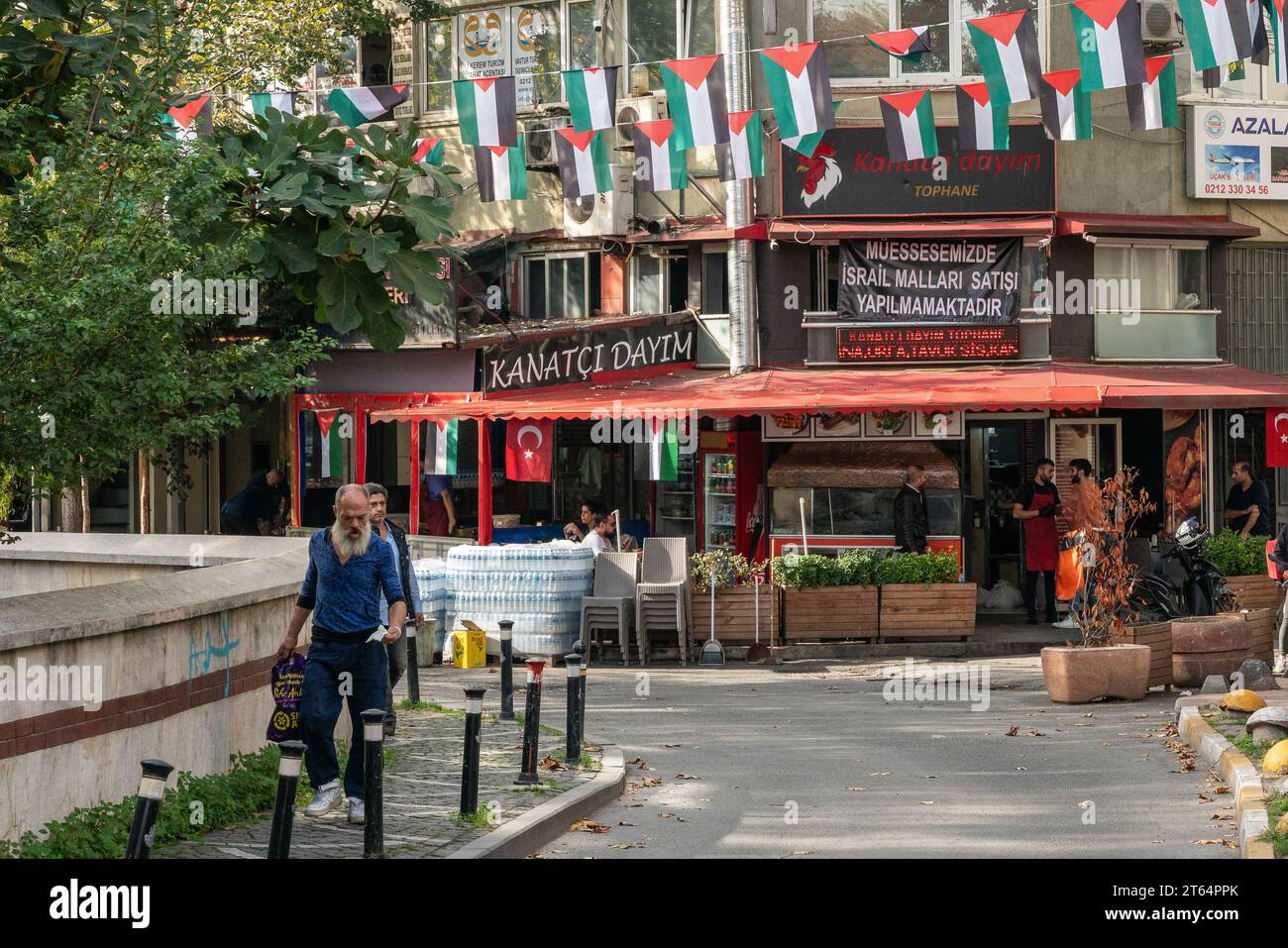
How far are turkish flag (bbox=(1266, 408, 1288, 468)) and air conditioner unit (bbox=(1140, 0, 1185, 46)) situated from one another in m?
5.22

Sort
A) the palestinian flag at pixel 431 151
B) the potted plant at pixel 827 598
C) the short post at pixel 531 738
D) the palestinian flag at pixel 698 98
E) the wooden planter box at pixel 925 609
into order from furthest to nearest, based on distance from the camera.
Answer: the palestinian flag at pixel 698 98, the palestinian flag at pixel 431 151, the wooden planter box at pixel 925 609, the potted plant at pixel 827 598, the short post at pixel 531 738

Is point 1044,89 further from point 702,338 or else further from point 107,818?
point 107,818

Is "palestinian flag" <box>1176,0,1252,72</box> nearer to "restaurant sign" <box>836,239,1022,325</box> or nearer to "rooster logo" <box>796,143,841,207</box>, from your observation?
"restaurant sign" <box>836,239,1022,325</box>

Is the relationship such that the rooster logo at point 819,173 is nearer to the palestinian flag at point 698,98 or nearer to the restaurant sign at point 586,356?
Answer: the restaurant sign at point 586,356

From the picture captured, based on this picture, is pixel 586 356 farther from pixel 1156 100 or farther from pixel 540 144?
pixel 1156 100

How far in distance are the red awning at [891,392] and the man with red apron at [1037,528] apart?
107 centimetres

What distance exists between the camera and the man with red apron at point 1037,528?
21281mm

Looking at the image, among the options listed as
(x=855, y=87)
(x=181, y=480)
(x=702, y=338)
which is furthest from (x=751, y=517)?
(x=181, y=480)

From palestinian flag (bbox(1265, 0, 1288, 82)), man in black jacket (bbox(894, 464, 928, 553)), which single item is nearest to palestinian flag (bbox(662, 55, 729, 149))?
man in black jacket (bbox(894, 464, 928, 553))

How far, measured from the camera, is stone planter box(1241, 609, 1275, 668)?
17.6 metres

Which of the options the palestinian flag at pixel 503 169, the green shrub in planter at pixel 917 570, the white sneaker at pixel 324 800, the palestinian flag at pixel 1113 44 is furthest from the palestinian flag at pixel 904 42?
the white sneaker at pixel 324 800

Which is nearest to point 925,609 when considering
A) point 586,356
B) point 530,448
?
point 530,448

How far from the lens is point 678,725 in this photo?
48.2ft
